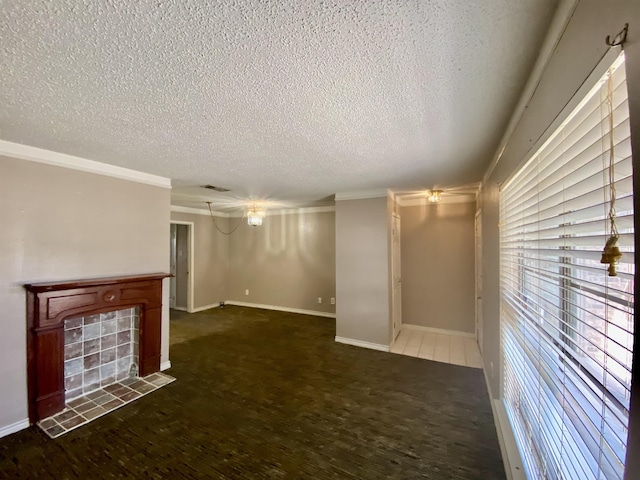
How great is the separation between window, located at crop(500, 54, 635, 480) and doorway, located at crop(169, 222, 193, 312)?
607 centimetres

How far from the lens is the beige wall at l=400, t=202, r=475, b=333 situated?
4.48 meters

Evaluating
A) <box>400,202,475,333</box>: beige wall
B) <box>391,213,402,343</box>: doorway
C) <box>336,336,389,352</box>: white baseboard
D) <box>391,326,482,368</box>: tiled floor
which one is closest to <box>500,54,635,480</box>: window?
<box>391,326,482,368</box>: tiled floor

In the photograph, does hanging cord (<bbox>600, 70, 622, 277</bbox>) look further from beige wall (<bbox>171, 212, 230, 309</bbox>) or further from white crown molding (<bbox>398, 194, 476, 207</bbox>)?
beige wall (<bbox>171, 212, 230, 309</bbox>)

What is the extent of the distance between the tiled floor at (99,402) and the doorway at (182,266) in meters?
3.21

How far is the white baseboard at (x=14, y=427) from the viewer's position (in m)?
2.12

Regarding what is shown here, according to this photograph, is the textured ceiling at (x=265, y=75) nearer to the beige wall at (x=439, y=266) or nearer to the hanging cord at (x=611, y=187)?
the hanging cord at (x=611, y=187)

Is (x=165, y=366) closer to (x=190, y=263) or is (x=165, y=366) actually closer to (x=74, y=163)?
(x=74, y=163)

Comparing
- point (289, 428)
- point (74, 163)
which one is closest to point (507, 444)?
point (289, 428)

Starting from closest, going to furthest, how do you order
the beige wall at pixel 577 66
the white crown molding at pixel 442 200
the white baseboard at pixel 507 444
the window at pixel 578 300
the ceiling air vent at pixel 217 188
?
the beige wall at pixel 577 66 → the window at pixel 578 300 → the white baseboard at pixel 507 444 → the ceiling air vent at pixel 217 188 → the white crown molding at pixel 442 200

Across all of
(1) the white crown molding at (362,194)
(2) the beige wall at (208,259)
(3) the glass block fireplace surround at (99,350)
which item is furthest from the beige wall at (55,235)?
(2) the beige wall at (208,259)

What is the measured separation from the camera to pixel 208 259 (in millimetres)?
6434

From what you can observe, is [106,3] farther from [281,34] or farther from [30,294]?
[30,294]

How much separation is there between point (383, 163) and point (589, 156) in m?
1.94

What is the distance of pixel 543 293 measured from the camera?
54.0 inches
